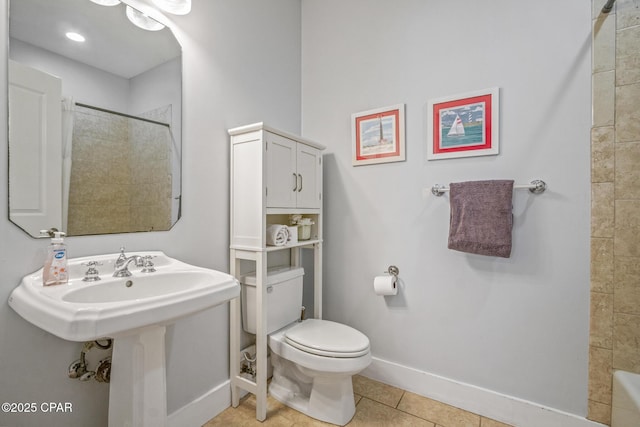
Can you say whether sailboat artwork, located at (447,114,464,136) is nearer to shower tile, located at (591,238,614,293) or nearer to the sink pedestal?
shower tile, located at (591,238,614,293)

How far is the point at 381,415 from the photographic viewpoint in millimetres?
1627

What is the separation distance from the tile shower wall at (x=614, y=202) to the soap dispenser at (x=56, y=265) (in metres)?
2.22

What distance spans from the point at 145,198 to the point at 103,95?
46 cm

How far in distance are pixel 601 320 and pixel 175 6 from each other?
8.28ft

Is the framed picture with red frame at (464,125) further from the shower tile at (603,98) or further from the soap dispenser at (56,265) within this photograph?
the soap dispenser at (56,265)

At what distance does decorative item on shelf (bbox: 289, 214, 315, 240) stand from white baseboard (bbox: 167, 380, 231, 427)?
968 millimetres

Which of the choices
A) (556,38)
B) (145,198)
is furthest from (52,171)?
(556,38)

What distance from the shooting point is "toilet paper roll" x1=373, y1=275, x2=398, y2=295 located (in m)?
1.82

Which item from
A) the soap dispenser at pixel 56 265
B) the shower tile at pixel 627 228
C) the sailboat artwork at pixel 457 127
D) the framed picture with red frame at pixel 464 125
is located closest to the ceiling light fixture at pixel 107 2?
the soap dispenser at pixel 56 265

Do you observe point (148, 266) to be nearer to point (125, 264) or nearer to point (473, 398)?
point (125, 264)

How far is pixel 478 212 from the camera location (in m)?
1.56

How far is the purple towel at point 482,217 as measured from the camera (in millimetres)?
1512

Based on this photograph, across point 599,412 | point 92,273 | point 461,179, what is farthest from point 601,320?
point 92,273

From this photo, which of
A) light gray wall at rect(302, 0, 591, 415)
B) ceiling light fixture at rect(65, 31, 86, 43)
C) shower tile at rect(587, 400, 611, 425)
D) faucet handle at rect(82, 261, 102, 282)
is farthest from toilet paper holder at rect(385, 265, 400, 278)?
ceiling light fixture at rect(65, 31, 86, 43)
